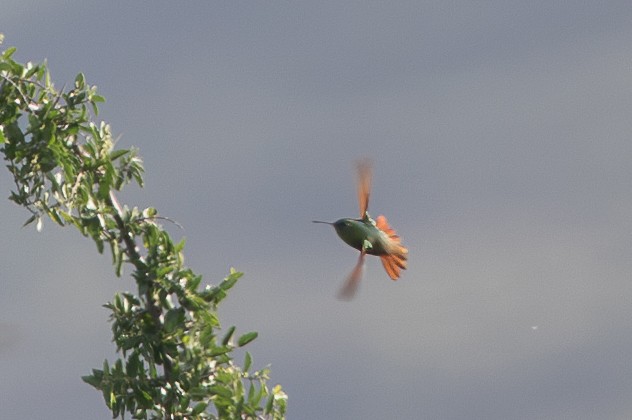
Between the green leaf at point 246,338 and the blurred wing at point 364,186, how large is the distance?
2.52 ft

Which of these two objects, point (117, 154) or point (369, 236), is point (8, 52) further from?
point (369, 236)

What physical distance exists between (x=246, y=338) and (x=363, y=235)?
73 cm

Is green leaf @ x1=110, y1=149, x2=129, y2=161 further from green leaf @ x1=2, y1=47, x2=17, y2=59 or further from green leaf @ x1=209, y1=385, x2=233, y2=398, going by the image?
green leaf @ x1=209, y1=385, x2=233, y2=398

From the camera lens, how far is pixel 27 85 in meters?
4.86

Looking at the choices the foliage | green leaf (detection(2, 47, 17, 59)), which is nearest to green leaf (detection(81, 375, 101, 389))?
the foliage

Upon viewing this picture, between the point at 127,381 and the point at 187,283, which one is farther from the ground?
the point at 187,283

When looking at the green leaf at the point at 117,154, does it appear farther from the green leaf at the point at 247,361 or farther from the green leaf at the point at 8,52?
the green leaf at the point at 247,361

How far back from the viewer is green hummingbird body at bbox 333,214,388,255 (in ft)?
16.1

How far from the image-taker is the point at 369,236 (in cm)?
490

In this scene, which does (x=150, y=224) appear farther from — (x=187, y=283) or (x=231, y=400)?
(x=231, y=400)

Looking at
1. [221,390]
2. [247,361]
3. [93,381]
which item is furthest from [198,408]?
[93,381]

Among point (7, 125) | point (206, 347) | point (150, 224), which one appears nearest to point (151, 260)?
point (150, 224)

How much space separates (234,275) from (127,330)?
55cm

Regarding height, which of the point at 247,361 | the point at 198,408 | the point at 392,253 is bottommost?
the point at 198,408
